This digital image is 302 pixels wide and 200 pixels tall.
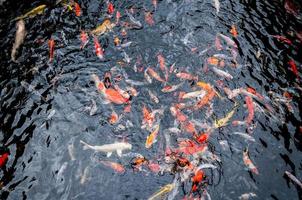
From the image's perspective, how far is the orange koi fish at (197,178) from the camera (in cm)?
455

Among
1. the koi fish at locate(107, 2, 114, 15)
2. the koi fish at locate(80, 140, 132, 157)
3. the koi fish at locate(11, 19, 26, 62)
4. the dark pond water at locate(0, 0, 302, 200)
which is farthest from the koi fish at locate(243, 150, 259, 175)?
the koi fish at locate(11, 19, 26, 62)

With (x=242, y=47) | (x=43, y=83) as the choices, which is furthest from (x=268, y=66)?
(x=43, y=83)

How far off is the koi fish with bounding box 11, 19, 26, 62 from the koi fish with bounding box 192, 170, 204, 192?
3.74 m

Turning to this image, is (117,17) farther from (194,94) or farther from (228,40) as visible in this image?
(194,94)

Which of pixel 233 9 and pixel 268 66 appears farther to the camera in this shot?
pixel 233 9

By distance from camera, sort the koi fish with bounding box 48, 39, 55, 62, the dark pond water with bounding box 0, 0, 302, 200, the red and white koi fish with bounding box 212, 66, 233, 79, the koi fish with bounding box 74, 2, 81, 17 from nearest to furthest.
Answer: the dark pond water with bounding box 0, 0, 302, 200 < the red and white koi fish with bounding box 212, 66, 233, 79 < the koi fish with bounding box 48, 39, 55, 62 < the koi fish with bounding box 74, 2, 81, 17

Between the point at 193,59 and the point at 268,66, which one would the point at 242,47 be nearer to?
the point at 268,66

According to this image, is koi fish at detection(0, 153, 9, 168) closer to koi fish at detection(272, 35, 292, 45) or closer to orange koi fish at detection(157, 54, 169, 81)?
orange koi fish at detection(157, 54, 169, 81)

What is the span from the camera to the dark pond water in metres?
4.65

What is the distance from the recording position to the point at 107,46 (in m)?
6.05

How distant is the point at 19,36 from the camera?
6.17 meters

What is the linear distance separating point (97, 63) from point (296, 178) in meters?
3.69

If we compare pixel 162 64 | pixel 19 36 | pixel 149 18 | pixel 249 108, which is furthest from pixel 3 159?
pixel 249 108

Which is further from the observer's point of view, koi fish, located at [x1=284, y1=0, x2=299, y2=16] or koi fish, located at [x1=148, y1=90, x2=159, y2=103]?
koi fish, located at [x1=284, y1=0, x2=299, y2=16]
